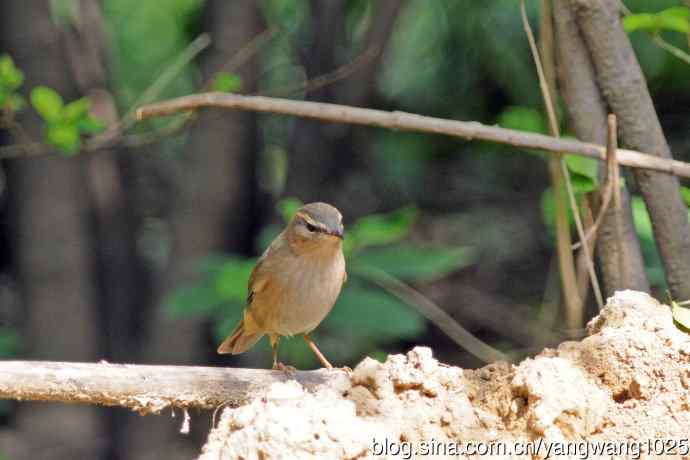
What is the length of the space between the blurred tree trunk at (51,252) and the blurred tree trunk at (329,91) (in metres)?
1.54

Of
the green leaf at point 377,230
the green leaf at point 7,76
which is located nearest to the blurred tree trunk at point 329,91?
Answer: the green leaf at point 377,230

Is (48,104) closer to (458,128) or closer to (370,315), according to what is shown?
(370,315)

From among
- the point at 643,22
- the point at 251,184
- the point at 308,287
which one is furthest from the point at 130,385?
the point at 251,184

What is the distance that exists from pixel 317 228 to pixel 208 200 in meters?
2.73

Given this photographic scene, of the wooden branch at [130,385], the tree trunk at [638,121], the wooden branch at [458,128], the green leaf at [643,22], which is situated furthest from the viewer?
the green leaf at [643,22]

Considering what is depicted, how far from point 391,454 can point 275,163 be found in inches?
265

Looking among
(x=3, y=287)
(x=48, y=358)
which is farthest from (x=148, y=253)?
(x=48, y=358)

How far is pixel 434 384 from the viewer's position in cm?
277

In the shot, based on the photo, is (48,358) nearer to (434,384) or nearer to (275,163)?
(275,163)

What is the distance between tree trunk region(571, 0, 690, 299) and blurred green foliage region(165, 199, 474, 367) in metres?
1.68

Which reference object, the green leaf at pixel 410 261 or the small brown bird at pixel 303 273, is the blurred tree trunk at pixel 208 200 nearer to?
the green leaf at pixel 410 261

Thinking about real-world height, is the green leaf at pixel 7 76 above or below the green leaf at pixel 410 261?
above

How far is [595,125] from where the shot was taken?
12.0 feet

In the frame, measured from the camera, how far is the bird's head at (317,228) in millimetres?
4602
